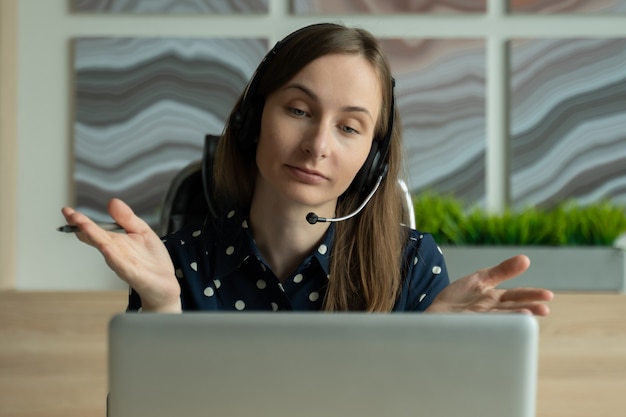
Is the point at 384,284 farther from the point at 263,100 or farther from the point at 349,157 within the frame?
the point at 263,100

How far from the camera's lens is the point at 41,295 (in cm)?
204

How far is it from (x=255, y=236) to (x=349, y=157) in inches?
9.1

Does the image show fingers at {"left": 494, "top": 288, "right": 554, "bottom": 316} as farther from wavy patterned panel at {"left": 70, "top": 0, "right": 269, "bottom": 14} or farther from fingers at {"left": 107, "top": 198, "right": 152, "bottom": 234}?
wavy patterned panel at {"left": 70, "top": 0, "right": 269, "bottom": 14}

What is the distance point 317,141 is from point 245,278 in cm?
28

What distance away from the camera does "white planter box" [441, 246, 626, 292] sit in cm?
229

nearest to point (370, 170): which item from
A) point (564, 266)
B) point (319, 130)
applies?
point (319, 130)

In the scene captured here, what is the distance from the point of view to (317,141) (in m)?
1.17

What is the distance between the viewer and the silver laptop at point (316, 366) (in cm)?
61

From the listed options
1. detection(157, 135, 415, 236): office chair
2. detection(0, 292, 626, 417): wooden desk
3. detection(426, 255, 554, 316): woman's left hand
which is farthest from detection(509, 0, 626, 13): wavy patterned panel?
detection(426, 255, 554, 316): woman's left hand

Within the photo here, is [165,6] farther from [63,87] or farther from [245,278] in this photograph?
[245,278]

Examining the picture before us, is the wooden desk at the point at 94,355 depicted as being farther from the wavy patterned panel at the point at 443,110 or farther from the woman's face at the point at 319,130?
the wavy patterned panel at the point at 443,110

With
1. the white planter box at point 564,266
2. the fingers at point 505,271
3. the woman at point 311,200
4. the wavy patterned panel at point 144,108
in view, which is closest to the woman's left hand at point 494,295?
the fingers at point 505,271

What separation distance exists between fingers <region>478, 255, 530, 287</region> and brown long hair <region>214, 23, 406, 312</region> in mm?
324

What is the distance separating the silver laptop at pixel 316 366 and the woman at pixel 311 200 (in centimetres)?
53
